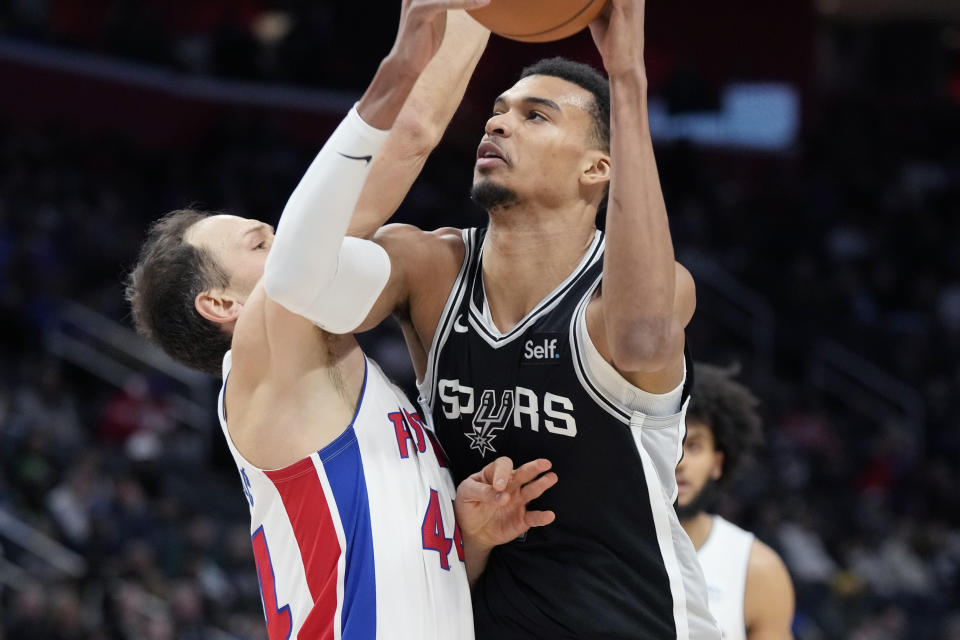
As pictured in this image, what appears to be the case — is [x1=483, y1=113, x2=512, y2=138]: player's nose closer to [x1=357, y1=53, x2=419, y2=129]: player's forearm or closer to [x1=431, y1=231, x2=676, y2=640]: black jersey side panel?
[x1=431, y1=231, x2=676, y2=640]: black jersey side panel

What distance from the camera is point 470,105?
55.4 feet

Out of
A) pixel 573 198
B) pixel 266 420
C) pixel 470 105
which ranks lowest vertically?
pixel 470 105

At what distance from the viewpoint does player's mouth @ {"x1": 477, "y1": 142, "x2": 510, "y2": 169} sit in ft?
10.0

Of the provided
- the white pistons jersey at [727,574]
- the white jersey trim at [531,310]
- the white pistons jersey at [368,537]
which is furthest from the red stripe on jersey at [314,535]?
the white pistons jersey at [727,574]

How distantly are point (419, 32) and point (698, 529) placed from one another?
2320 mm

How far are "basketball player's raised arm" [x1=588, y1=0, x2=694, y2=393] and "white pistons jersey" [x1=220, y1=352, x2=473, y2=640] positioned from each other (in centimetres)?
69

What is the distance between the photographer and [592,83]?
318 cm

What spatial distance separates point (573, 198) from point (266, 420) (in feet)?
3.04

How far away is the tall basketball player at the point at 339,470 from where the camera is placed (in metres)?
2.85

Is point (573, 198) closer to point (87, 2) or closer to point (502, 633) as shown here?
point (502, 633)

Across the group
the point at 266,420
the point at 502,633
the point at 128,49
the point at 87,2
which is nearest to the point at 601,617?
the point at 502,633

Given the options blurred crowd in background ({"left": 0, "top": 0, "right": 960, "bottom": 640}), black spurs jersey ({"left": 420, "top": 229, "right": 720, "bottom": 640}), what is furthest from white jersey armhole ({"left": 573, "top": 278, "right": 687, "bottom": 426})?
blurred crowd in background ({"left": 0, "top": 0, "right": 960, "bottom": 640})

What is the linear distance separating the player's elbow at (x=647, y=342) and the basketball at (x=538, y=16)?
0.63m

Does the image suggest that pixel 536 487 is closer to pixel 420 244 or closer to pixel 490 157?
pixel 420 244
